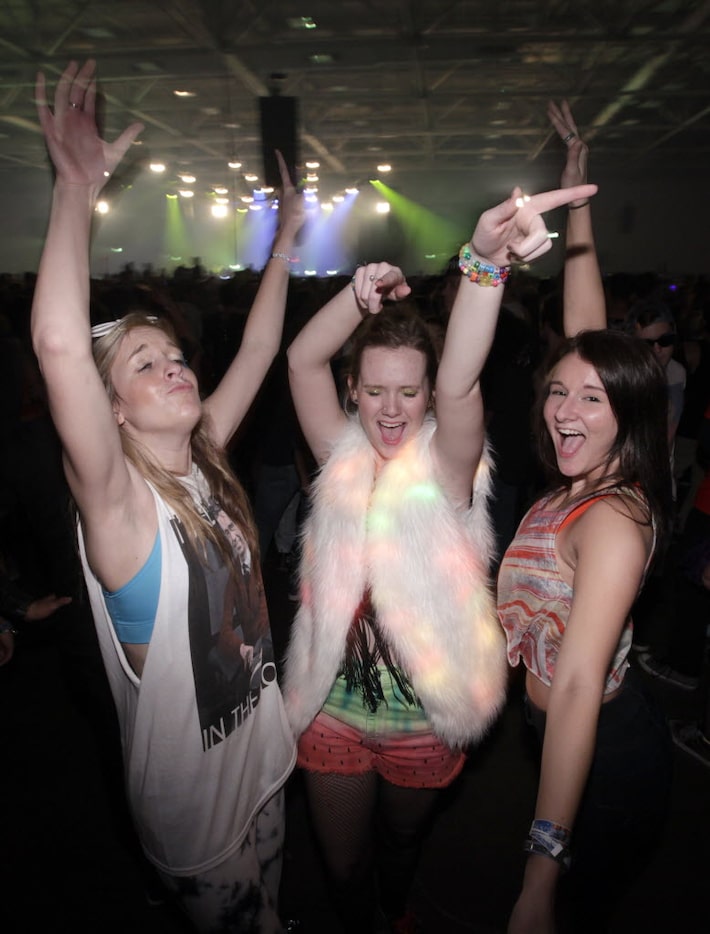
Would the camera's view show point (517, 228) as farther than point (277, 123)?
No

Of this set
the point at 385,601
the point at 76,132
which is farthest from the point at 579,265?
the point at 76,132

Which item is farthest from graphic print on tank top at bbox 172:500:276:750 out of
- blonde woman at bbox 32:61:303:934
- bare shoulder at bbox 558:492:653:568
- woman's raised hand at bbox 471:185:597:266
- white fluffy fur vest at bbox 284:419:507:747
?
woman's raised hand at bbox 471:185:597:266

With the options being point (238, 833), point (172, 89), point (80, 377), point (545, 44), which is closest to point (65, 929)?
point (238, 833)

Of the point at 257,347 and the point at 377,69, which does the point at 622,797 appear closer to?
the point at 257,347

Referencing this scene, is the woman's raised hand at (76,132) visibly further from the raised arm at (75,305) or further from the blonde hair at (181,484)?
the blonde hair at (181,484)

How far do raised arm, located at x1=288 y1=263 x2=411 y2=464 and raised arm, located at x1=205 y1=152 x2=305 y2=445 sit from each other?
0.41 ft

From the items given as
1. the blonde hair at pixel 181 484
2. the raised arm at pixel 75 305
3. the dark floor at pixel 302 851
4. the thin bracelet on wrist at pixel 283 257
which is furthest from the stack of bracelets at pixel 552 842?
the thin bracelet on wrist at pixel 283 257

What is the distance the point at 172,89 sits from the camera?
1023 centimetres

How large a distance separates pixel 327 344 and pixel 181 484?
0.60 m

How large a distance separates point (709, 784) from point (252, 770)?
227 centimetres

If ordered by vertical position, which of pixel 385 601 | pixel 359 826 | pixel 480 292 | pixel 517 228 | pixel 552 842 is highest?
pixel 517 228

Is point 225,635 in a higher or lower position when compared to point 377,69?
lower

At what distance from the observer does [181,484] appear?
4.91 ft

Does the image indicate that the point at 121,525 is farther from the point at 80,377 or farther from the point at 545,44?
the point at 545,44
